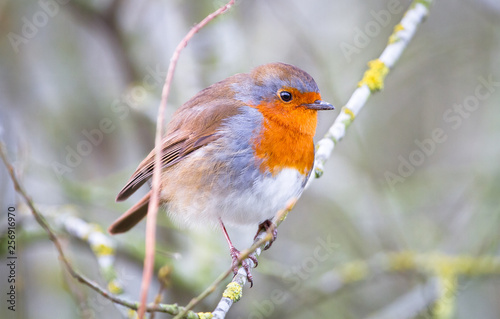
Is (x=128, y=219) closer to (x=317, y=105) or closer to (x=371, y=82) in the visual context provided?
(x=317, y=105)

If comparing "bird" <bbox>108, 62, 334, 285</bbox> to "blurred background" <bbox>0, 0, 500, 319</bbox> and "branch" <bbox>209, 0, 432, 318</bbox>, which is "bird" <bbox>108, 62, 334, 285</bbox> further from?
"blurred background" <bbox>0, 0, 500, 319</bbox>

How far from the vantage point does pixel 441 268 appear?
421 centimetres

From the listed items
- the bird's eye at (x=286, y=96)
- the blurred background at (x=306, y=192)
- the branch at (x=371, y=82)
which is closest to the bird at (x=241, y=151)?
the bird's eye at (x=286, y=96)

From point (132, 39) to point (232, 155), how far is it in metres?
2.14

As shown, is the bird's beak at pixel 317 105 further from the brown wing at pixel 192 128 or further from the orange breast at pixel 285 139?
the brown wing at pixel 192 128

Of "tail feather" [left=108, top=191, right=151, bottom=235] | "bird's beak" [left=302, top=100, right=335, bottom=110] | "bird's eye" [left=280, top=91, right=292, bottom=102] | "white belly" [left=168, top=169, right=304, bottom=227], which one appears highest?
"bird's eye" [left=280, top=91, right=292, bottom=102]

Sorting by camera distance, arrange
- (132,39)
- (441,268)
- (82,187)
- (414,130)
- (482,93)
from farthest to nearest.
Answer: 1. (414,130)
2. (482,93)
3. (132,39)
4. (82,187)
5. (441,268)

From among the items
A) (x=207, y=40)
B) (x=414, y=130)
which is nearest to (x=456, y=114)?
(x=414, y=130)

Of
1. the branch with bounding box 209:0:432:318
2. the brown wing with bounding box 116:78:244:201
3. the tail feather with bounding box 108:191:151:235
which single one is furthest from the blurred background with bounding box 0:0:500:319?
the branch with bounding box 209:0:432:318

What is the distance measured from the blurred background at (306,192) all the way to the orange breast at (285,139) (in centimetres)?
83

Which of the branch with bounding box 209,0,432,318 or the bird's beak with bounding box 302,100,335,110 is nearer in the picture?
the branch with bounding box 209,0,432,318

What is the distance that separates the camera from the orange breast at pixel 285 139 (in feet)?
11.0

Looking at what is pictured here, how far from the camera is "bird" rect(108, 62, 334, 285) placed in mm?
3357

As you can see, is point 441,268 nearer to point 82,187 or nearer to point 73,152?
point 82,187
